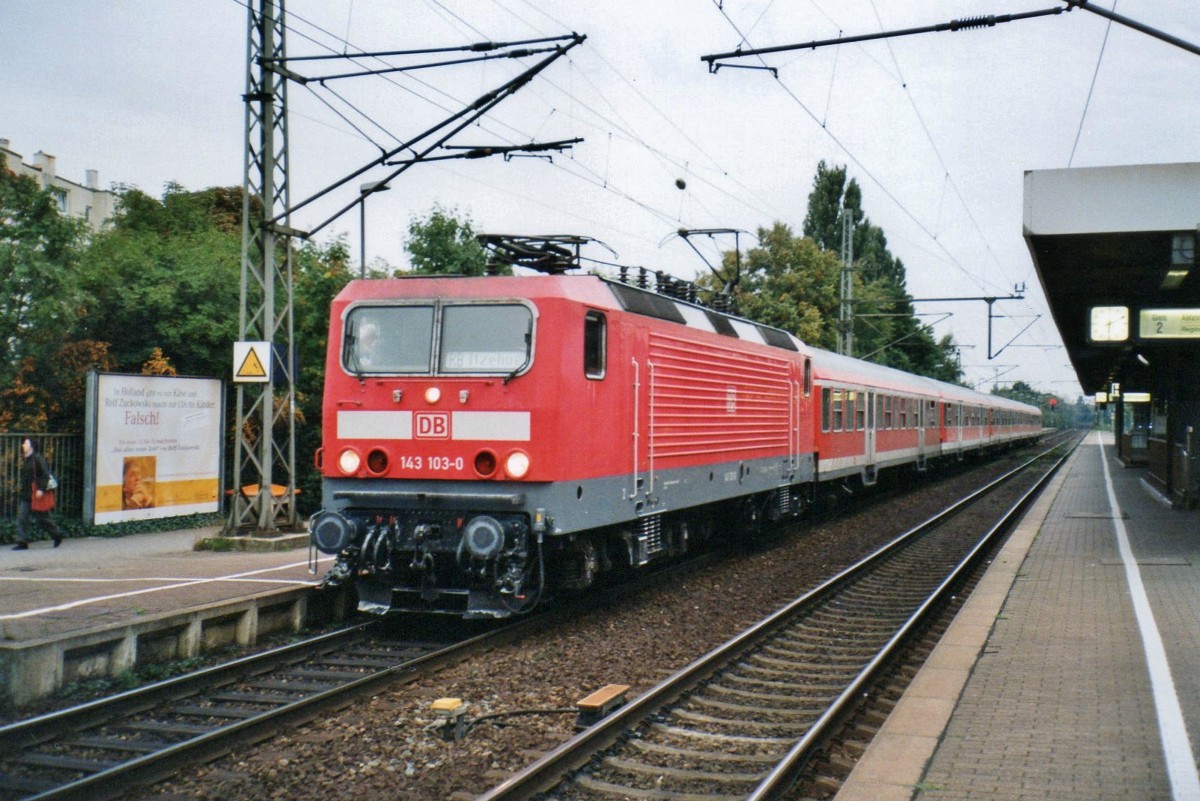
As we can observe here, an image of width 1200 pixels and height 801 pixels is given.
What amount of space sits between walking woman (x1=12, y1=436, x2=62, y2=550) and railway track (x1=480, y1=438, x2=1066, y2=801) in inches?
394

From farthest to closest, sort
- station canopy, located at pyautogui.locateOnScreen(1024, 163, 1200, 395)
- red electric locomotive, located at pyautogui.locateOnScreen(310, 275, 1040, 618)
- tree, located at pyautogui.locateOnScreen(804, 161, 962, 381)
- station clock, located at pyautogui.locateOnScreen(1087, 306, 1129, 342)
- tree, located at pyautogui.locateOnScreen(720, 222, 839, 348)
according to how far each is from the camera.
A: 1. tree, located at pyautogui.locateOnScreen(804, 161, 962, 381)
2. tree, located at pyautogui.locateOnScreen(720, 222, 839, 348)
3. station clock, located at pyautogui.locateOnScreen(1087, 306, 1129, 342)
4. station canopy, located at pyautogui.locateOnScreen(1024, 163, 1200, 395)
5. red electric locomotive, located at pyautogui.locateOnScreen(310, 275, 1040, 618)

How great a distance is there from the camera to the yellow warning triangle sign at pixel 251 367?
14133mm

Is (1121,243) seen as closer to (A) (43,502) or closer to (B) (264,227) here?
(B) (264,227)

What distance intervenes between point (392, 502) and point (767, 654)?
3.40 m


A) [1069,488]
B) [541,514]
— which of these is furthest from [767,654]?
[1069,488]

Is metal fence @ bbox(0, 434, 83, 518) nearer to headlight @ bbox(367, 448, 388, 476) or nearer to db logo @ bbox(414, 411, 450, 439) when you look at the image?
headlight @ bbox(367, 448, 388, 476)

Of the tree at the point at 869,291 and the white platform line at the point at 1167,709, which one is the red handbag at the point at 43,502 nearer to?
the white platform line at the point at 1167,709

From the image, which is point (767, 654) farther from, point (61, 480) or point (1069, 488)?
point (1069, 488)

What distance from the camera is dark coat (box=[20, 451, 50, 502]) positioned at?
14.9 m

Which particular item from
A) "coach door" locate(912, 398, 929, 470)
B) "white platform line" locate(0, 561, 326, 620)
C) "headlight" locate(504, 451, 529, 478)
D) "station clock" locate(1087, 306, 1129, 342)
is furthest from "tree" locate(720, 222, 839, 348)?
"headlight" locate(504, 451, 529, 478)

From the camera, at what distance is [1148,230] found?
1227cm

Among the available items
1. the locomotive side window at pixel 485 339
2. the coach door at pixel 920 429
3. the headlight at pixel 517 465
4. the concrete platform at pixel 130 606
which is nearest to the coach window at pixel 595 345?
the locomotive side window at pixel 485 339

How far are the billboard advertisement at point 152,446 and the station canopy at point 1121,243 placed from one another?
1219 centimetres

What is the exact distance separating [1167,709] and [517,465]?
497 cm
